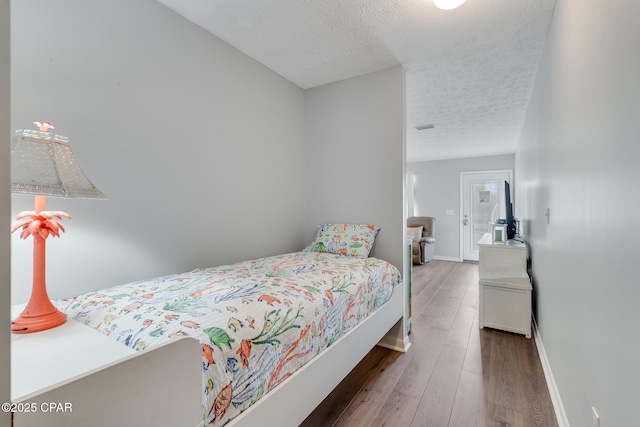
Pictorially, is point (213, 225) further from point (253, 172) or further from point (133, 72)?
point (133, 72)

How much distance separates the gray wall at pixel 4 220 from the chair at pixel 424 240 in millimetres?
6106

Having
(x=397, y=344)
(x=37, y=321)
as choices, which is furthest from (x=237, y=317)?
(x=397, y=344)

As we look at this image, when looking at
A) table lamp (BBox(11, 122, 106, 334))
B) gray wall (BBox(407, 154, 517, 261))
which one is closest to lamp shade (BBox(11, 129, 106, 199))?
table lamp (BBox(11, 122, 106, 334))

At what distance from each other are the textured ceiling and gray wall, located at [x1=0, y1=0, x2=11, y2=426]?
1793 millimetres

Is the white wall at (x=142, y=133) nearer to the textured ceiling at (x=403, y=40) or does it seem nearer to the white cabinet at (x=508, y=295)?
the textured ceiling at (x=403, y=40)

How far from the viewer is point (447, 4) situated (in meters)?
1.75

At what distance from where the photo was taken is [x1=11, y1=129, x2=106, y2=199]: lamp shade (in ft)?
3.10

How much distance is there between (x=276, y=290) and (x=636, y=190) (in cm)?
132

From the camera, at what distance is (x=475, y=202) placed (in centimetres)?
652

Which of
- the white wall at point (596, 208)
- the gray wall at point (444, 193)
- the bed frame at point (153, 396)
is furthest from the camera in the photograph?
the gray wall at point (444, 193)

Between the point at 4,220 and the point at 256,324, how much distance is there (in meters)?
0.83

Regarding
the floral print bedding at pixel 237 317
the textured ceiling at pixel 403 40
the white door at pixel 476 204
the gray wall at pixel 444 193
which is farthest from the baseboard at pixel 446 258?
the floral print bedding at pixel 237 317

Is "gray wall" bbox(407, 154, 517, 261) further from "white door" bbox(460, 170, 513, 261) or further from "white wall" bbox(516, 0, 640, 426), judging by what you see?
"white wall" bbox(516, 0, 640, 426)

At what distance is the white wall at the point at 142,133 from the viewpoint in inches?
55.4
